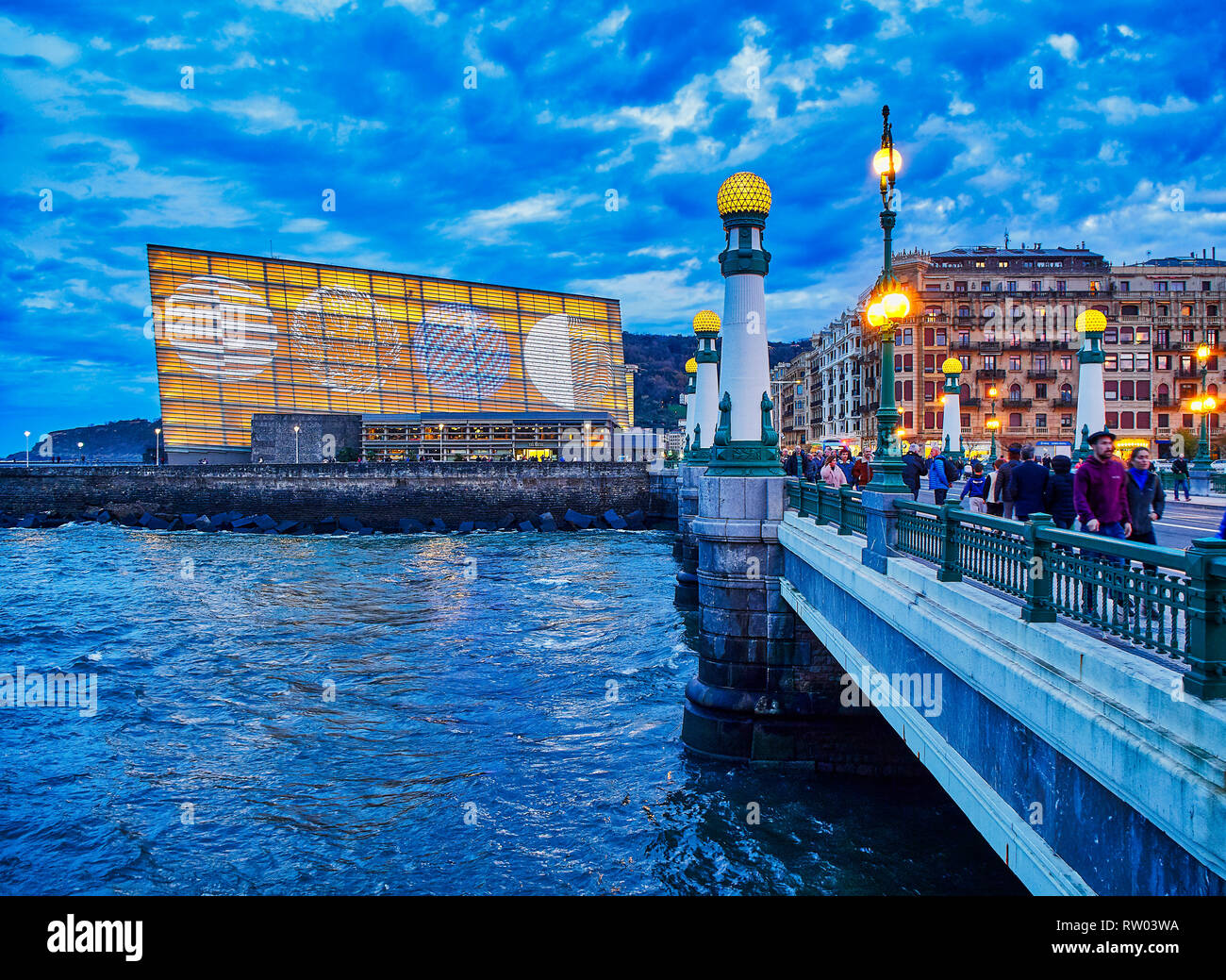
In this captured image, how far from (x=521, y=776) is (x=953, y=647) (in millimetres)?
7598

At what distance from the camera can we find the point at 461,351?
8988 cm

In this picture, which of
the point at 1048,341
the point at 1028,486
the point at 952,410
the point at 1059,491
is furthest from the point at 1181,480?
the point at 1048,341

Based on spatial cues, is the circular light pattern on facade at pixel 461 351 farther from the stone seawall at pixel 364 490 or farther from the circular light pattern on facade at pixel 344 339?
the stone seawall at pixel 364 490

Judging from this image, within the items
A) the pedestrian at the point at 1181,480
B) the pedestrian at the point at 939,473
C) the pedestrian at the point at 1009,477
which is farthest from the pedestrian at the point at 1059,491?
the pedestrian at the point at 1181,480

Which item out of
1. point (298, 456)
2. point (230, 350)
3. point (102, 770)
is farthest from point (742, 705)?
point (230, 350)

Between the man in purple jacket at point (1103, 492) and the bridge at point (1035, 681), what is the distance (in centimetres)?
29

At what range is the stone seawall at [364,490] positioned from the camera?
54.2 m

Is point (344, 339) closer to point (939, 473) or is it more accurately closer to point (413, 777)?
point (413, 777)

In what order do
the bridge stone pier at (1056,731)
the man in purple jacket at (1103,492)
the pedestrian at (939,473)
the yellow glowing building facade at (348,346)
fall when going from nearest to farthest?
the bridge stone pier at (1056,731) → the man in purple jacket at (1103,492) → the pedestrian at (939,473) → the yellow glowing building facade at (348,346)

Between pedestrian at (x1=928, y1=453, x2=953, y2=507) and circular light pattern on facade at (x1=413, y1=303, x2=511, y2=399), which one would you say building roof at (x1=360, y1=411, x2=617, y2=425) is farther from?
pedestrian at (x1=928, y1=453, x2=953, y2=507)

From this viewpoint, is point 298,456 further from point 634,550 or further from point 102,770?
point 102,770

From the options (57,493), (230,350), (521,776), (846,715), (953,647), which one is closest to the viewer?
(953,647)

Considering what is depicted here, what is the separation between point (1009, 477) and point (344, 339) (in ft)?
270

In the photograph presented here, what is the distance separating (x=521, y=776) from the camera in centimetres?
1194
